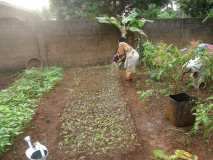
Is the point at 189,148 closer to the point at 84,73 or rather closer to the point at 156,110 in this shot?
the point at 156,110

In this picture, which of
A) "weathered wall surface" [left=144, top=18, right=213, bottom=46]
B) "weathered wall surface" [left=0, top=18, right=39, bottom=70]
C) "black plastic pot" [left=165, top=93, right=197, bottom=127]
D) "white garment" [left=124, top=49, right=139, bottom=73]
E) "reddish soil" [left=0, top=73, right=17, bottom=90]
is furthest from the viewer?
"weathered wall surface" [left=144, top=18, right=213, bottom=46]

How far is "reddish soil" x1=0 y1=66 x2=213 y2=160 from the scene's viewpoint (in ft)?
14.0

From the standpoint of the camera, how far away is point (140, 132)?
16.0ft

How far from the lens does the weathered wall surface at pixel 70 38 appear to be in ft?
32.5

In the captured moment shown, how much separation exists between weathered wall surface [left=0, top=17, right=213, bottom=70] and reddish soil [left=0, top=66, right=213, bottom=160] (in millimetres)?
3595

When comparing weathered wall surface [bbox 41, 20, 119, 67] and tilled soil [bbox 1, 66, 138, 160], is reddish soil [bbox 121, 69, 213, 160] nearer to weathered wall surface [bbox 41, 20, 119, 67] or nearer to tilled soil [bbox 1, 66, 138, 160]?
tilled soil [bbox 1, 66, 138, 160]

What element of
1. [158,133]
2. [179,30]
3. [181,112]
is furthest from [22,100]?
[179,30]

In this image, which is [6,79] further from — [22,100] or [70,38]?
[22,100]

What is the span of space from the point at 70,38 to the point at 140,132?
20.3ft

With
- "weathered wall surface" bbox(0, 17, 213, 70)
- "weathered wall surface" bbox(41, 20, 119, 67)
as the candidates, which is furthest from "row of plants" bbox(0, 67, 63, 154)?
"weathered wall surface" bbox(0, 17, 213, 70)

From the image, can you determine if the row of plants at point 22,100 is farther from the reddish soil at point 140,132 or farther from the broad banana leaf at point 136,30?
the broad banana leaf at point 136,30

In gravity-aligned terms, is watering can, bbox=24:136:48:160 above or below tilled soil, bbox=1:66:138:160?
above

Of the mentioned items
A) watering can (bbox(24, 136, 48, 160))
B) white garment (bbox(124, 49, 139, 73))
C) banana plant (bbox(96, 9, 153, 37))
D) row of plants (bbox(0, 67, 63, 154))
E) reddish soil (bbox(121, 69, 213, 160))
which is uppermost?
banana plant (bbox(96, 9, 153, 37))

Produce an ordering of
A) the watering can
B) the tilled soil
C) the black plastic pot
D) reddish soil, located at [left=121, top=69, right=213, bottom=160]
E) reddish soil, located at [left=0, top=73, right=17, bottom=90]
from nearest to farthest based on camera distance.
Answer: the watering can → reddish soil, located at [left=121, top=69, right=213, bottom=160] → the tilled soil → the black plastic pot → reddish soil, located at [left=0, top=73, right=17, bottom=90]
